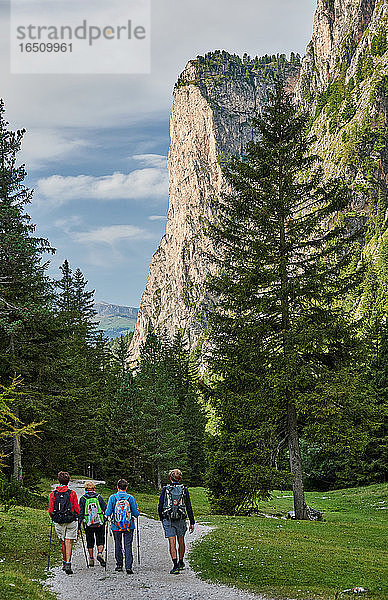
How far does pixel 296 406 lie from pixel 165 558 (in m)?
7.61

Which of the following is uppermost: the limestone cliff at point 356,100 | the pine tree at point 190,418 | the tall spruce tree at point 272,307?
the limestone cliff at point 356,100

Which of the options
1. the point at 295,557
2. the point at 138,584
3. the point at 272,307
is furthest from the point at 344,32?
the point at 138,584

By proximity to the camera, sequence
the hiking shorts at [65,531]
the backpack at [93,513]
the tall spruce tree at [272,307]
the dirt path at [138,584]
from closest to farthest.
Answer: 1. the dirt path at [138,584]
2. the hiking shorts at [65,531]
3. the backpack at [93,513]
4. the tall spruce tree at [272,307]

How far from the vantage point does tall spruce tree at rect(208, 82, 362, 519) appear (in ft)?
61.8

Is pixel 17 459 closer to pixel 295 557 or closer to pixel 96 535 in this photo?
pixel 96 535

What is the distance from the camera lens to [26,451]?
82.0 feet

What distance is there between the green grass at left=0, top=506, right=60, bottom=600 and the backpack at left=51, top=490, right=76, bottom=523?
1.26 metres

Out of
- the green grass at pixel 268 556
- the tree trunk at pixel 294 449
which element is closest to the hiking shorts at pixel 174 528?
the green grass at pixel 268 556

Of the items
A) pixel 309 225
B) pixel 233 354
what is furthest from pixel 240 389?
pixel 309 225

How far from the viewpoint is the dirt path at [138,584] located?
948 cm

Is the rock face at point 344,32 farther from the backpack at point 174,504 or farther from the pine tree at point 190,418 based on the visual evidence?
the backpack at point 174,504

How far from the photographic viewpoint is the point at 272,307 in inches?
779

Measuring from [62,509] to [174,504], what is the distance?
2.71 m

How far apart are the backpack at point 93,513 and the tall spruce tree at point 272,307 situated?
7984 millimetres
